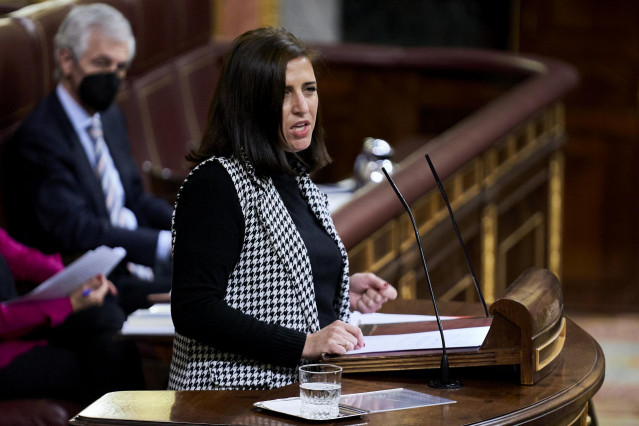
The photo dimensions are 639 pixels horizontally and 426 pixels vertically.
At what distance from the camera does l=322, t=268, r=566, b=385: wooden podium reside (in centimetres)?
179

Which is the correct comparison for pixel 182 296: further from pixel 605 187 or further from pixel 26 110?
pixel 605 187

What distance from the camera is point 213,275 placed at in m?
1.87

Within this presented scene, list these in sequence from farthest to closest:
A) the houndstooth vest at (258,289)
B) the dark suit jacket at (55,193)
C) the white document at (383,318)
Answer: the dark suit jacket at (55,193), the white document at (383,318), the houndstooth vest at (258,289)

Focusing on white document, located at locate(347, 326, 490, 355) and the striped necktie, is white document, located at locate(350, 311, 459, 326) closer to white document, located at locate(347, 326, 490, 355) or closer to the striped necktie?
white document, located at locate(347, 326, 490, 355)

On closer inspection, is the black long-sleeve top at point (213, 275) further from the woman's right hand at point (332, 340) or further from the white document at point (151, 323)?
the white document at point (151, 323)

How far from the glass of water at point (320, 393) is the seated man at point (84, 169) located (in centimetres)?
191

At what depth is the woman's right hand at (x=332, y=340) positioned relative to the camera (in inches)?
73.4

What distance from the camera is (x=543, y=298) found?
1.90 metres

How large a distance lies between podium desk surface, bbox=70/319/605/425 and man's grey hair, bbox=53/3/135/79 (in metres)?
2.16

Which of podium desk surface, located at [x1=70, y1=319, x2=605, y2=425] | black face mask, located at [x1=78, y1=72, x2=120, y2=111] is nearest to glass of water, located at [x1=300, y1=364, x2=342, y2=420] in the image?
podium desk surface, located at [x1=70, y1=319, x2=605, y2=425]

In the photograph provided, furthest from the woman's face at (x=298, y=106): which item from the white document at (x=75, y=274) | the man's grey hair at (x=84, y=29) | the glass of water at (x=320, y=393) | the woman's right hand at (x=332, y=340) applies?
the man's grey hair at (x=84, y=29)

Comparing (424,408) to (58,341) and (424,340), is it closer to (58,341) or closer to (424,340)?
(424,340)

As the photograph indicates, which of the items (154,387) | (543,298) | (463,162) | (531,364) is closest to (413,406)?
(531,364)

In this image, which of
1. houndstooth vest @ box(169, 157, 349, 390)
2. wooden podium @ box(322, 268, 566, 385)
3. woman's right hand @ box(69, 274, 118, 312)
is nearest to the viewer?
wooden podium @ box(322, 268, 566, 385)
